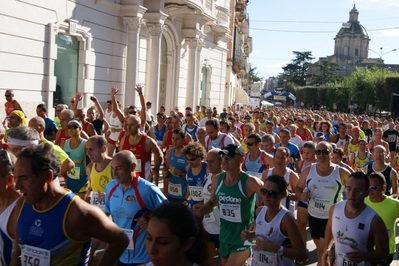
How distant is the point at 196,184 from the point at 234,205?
1651mm

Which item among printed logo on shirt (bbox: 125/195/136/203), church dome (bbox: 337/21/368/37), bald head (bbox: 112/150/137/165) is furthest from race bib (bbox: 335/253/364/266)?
church dome (bbox: 337/21/368/37)

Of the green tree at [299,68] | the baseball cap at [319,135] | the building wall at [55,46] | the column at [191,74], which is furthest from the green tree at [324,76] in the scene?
the baseball cap at [319,135]

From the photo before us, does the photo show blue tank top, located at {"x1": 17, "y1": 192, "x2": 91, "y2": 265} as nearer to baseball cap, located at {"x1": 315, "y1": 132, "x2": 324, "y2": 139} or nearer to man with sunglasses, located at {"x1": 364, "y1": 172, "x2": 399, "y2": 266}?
man with sunglasses, located at {"x1": 364, "y1": 172, "x2": 399, "y2": 266}

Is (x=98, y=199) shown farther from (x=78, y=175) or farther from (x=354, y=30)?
(x=354, y=30)

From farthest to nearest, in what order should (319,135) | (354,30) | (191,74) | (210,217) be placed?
1. (354,30)
2. (191,74)
3. (319,135)
4. (210,217)

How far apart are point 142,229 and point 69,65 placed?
42.6 ft

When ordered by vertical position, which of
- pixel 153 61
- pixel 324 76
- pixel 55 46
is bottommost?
pixel 55 46

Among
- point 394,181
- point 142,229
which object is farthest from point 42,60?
point 142,229

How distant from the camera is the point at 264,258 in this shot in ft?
14.5

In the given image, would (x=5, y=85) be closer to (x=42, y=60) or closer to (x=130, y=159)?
(x=42, y=60)

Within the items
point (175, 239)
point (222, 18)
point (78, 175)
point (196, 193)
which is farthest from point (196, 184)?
point (222, 18)

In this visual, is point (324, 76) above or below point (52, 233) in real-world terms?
above

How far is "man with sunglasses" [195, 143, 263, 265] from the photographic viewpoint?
5.28 metres

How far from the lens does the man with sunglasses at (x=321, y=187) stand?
6547 mm
